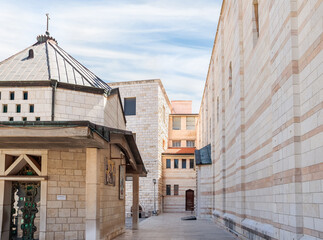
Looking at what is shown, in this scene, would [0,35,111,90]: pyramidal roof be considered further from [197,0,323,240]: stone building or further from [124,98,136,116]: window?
[124,98,136,116]: window

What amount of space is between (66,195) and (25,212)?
5.13ft

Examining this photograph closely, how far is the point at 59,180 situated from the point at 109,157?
2378 mm

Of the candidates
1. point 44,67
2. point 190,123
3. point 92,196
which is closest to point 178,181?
point 190,123

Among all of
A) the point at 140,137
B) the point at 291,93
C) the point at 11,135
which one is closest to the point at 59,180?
the point at 11,135

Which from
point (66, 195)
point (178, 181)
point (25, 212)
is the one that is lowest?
point (25, 212)

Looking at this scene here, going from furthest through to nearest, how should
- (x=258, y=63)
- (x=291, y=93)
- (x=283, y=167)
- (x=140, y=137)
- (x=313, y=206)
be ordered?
(x=140, y=137) → (x=258, y=63) → (x=283, y=167) → (x=291, y=93) → (x=313, y=206)

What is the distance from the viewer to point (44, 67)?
15.6m

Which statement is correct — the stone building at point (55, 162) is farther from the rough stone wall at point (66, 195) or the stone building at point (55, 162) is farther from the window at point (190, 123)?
the window at point (190, 123)

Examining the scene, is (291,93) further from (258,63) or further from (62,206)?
(62,206)

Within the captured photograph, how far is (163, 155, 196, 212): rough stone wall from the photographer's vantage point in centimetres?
4284

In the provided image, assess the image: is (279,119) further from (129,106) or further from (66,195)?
(129,106)

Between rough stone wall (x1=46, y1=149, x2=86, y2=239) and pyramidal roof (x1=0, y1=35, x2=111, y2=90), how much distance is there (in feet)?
10.4

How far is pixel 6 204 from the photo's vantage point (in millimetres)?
12992

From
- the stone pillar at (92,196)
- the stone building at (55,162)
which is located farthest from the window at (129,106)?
the stone pillar at (92,196)
